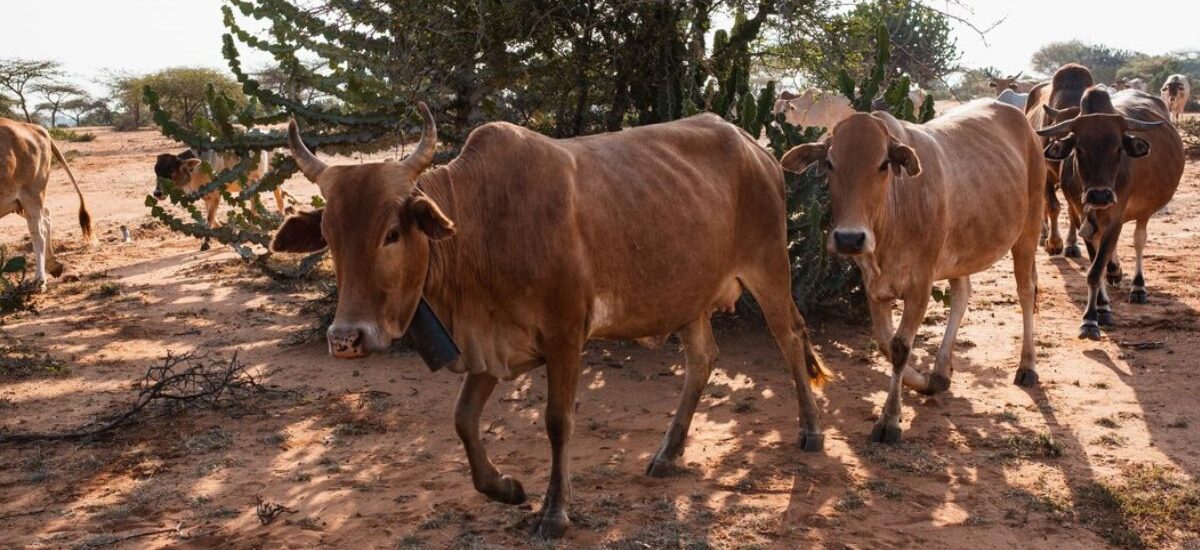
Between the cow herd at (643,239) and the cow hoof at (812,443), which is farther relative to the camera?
the cow hoof at (812,443)

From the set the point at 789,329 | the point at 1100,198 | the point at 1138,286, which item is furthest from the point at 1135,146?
the point at 789,329

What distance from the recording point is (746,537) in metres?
4.77

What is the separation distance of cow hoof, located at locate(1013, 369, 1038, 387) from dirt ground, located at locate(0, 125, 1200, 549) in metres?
0.09

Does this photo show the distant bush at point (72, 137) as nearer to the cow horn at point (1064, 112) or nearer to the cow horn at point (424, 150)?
the cow horn at point (1064, 112)

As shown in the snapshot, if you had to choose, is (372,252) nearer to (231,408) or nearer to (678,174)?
(678,174)

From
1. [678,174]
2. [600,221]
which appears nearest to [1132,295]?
[678,174]

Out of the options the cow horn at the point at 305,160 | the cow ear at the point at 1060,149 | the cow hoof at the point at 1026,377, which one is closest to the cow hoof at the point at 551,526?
the cow horn at the point at 305,160

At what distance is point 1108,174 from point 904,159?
12.3 feet

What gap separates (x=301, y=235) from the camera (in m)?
4.32

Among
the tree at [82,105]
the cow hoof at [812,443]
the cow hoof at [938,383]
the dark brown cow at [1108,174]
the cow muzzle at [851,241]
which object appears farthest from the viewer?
the tree at [82,105]

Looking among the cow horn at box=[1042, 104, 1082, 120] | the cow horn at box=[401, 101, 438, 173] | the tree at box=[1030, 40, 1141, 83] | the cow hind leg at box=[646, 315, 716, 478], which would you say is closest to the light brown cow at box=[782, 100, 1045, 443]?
the cow hind leg at box=[646, 315, 716, 478]

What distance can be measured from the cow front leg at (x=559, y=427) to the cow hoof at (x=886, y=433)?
207 cm

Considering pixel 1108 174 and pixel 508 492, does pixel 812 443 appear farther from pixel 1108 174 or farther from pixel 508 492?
pixel 1108 174

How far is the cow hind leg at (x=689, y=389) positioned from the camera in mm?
5582
